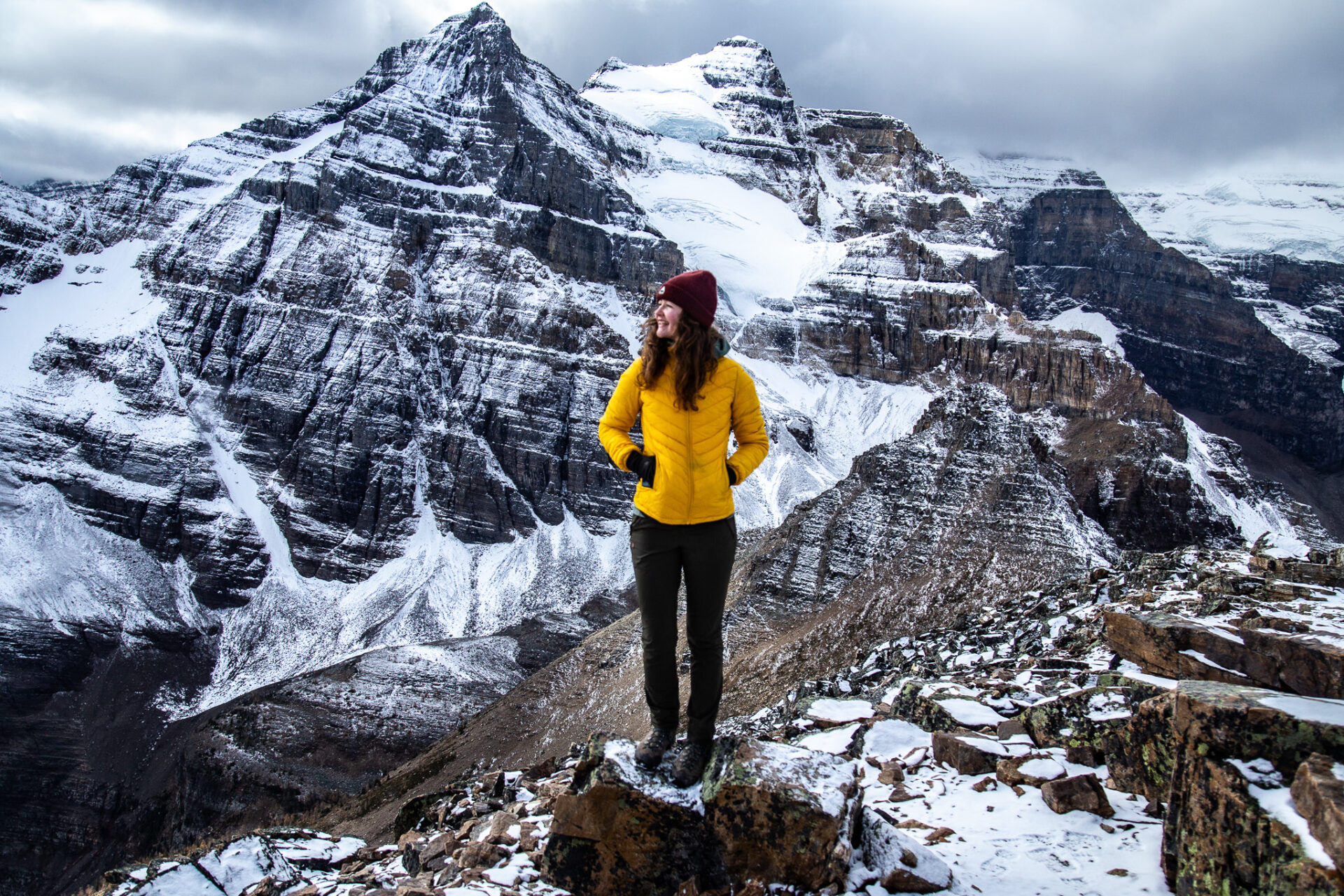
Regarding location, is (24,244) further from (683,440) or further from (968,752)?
(968,752)

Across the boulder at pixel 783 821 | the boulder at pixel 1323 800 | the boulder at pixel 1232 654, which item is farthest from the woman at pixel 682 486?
the boulder at pixel 1232 654

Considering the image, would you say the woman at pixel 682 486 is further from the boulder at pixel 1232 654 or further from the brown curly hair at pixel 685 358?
the boulder at pixel 1232 654

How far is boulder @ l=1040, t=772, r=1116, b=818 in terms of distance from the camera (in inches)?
235

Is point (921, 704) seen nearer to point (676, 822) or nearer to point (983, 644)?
point (676, 822)

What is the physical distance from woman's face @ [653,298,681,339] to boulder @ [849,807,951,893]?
3.98 meters

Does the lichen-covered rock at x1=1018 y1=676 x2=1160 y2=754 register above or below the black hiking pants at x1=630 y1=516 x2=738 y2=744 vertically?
below

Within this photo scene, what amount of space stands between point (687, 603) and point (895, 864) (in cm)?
243

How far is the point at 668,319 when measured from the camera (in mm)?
6262

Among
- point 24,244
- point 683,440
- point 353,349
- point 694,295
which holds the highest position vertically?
point 24,244

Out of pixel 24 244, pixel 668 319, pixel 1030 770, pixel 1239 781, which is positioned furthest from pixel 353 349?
pixel 1239 781

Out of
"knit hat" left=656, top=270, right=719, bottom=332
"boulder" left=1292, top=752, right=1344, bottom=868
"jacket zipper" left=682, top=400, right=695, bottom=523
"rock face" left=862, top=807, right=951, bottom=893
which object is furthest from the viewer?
"knit hat" left=656, top=270, right=719, bottom=332

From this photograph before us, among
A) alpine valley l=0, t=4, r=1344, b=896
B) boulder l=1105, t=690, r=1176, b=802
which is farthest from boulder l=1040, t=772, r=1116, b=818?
alpine valley l=0, t=4, r=1344, b=896

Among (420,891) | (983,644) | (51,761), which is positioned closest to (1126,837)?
(420,891)

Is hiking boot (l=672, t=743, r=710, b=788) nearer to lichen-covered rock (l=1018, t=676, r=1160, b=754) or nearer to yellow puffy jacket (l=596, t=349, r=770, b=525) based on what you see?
yellow puffy jacket (l=596, t=349, r=770, b=525)
